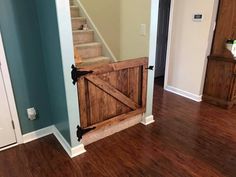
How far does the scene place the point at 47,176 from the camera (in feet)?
6.14

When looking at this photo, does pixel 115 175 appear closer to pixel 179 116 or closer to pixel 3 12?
pixel 179 116

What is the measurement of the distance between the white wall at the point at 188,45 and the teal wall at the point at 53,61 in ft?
7.79

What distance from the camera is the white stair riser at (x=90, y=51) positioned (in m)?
2.83

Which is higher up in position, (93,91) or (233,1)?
(233,1)

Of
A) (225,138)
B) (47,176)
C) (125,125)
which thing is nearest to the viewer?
(47,176)

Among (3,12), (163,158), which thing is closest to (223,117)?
(163,158)

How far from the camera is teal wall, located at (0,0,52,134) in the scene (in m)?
1.96

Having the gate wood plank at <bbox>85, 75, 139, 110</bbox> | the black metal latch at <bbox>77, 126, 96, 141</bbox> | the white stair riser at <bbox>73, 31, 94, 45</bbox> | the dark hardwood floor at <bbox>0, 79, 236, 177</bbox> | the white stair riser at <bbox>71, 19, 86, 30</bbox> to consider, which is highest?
the white stair riser at <bbox>71, 19, 86, 30</bbox>

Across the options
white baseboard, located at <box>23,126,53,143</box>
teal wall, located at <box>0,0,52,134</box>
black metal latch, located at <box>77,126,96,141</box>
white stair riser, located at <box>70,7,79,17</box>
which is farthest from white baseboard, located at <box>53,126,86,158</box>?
white stair riser, located at <box>70,7,79,17</box>

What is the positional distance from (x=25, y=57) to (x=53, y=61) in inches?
14.8

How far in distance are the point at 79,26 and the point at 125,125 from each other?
1783 mm

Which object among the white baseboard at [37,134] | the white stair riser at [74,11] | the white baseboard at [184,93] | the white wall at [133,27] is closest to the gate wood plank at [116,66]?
the white wall at [133,27]

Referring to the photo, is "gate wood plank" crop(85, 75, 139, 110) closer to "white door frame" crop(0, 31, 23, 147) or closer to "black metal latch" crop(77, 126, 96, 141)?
"black metal latch" crop(77, 126, 96, 141)

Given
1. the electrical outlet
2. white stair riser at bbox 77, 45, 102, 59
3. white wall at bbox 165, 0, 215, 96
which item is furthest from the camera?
white wall at bbox 165, 0, 215, 96
